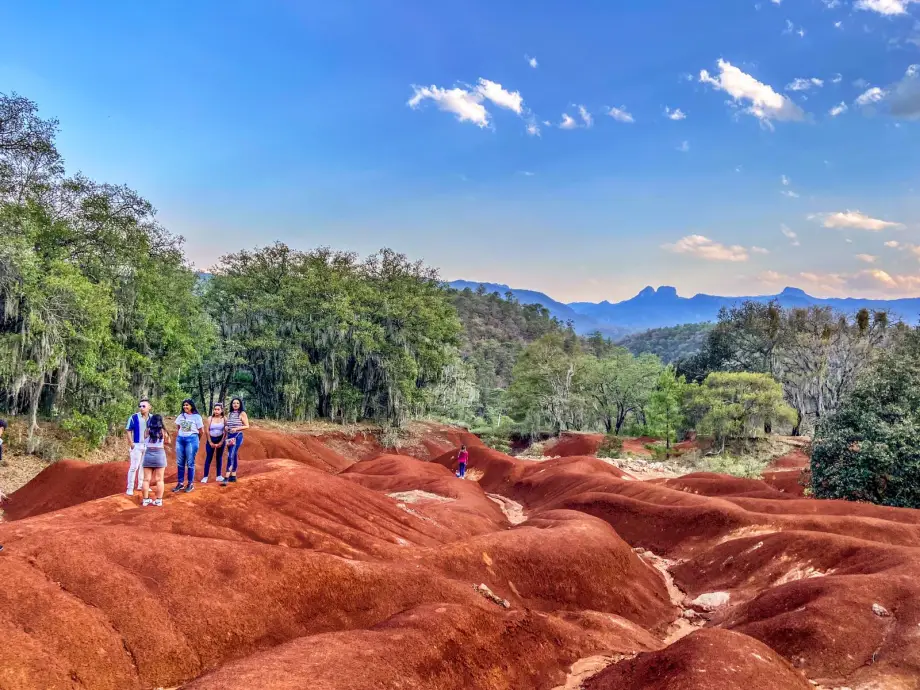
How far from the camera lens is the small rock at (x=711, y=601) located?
55.9 feet

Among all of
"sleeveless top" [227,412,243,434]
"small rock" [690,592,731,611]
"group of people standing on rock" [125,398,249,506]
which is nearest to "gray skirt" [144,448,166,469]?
"group of people standing on rock" [125,398,249,506]

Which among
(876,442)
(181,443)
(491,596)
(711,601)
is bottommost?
(711,601)

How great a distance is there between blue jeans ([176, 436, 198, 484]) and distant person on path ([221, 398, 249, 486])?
0.94 metres

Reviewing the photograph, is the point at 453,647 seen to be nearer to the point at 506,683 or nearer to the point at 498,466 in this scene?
the point at 506,683

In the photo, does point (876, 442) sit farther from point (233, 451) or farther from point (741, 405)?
point (233, 451)

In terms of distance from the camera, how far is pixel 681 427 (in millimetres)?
60281

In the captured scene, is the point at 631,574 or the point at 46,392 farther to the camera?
the point at 46,392

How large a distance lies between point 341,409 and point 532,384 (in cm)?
2196

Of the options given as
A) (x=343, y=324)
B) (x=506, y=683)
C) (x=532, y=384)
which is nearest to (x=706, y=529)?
(x=506, y=683)

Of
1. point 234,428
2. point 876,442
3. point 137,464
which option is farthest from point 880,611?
point 137,464

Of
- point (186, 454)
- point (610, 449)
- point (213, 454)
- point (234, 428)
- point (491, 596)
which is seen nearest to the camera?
point (186, 454)

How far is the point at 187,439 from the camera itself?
485 inches

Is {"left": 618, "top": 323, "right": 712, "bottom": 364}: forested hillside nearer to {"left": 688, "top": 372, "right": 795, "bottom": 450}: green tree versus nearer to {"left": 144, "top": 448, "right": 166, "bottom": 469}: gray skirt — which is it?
{"left": 688, "top": 372, "right": 795, "bottom": 450}: green tree

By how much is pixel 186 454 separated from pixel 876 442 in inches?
1127
